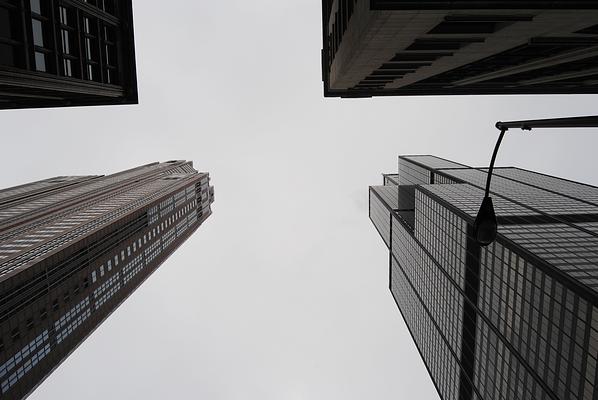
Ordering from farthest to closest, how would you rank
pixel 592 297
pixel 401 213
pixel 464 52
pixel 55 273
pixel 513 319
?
pixel 401 213
pixel 55 273
pixel 513 319
pixel 592 297
pixel 464 52

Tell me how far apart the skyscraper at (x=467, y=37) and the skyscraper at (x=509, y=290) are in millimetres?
20515

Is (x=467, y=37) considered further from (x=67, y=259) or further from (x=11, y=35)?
(x=67, y=259)

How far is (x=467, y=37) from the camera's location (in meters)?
29.8

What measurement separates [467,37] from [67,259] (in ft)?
235

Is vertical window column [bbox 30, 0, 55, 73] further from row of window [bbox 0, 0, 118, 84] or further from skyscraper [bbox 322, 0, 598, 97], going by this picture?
skyscraper [bbox 322, 0, 598, 97]

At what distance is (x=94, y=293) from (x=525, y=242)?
3072 inches

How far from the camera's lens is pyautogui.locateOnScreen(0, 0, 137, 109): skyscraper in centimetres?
2795

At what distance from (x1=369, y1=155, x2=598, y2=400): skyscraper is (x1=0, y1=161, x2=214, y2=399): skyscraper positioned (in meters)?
66.4

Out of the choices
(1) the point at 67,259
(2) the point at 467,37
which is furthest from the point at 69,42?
(1) the point at 67,259

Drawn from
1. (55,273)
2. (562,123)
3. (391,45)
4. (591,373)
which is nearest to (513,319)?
(591,373)

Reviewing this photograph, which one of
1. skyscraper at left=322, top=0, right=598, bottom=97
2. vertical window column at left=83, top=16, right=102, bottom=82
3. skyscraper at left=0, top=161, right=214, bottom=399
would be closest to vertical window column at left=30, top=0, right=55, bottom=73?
vertical window column at left=83, top=16, right=102, bottom=82

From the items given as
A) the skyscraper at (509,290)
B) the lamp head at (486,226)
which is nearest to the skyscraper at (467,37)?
the lamp head at (486,226)

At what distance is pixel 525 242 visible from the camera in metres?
52.8

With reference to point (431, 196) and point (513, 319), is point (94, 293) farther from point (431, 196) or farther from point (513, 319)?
point (513, 319)
